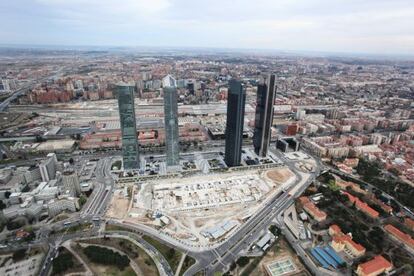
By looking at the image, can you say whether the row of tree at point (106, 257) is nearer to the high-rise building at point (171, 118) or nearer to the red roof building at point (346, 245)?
the high-rise building at point (171, 118)

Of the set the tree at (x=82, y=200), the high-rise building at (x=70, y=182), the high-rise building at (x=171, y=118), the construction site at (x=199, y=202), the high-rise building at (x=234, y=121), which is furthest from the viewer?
the high-rise building at (x=234, y=121)

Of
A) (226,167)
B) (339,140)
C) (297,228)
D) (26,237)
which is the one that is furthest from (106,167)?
(339,140)

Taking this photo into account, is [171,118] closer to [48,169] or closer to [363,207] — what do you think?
[48,169]

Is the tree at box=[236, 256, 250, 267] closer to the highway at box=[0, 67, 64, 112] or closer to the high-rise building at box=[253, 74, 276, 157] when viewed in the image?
the high-rise building at box=[253, 74, 276, 157]

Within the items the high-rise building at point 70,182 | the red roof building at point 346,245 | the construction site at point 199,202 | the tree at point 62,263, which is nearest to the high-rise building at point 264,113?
the construction site at point 199,202

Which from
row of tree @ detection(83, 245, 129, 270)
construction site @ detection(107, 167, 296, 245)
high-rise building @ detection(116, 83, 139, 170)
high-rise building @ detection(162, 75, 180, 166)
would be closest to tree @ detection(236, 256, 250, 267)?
construction site @ detection(107, 167, 296, 245)

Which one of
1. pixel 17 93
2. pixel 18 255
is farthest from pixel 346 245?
pixel 17 93
